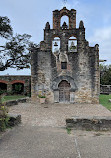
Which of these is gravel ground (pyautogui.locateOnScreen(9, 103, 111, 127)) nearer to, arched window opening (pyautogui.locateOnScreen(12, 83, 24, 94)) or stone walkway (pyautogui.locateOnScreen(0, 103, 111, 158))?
stone walkway (pyautogui.locateOnScreen(0, 103, 111, 158))

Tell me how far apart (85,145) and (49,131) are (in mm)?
1600

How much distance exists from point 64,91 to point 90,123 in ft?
24.0

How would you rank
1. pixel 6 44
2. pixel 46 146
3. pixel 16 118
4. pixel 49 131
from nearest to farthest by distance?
pixel 46 146 → pixel 49 131 → pixel 16 118 → pixel 6 44

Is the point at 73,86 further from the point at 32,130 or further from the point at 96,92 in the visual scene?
the point at 32,130

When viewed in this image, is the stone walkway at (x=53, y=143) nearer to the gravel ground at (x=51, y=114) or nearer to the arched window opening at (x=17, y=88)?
the gravel ground at (x=51, y=114)

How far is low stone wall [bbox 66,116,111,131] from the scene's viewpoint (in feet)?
16.6

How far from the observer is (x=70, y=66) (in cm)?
1218

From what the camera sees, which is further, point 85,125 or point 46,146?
point 85,125

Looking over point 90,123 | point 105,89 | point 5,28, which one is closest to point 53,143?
point 90,123

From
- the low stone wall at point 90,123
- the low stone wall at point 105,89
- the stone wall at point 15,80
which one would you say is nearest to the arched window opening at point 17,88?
the stone wall at point 15,80

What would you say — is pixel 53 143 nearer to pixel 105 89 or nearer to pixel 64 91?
pixel 64 91

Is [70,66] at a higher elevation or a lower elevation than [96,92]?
higher

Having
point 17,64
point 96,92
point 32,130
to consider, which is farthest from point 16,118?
point 17,64

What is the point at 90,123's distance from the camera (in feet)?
16.8
